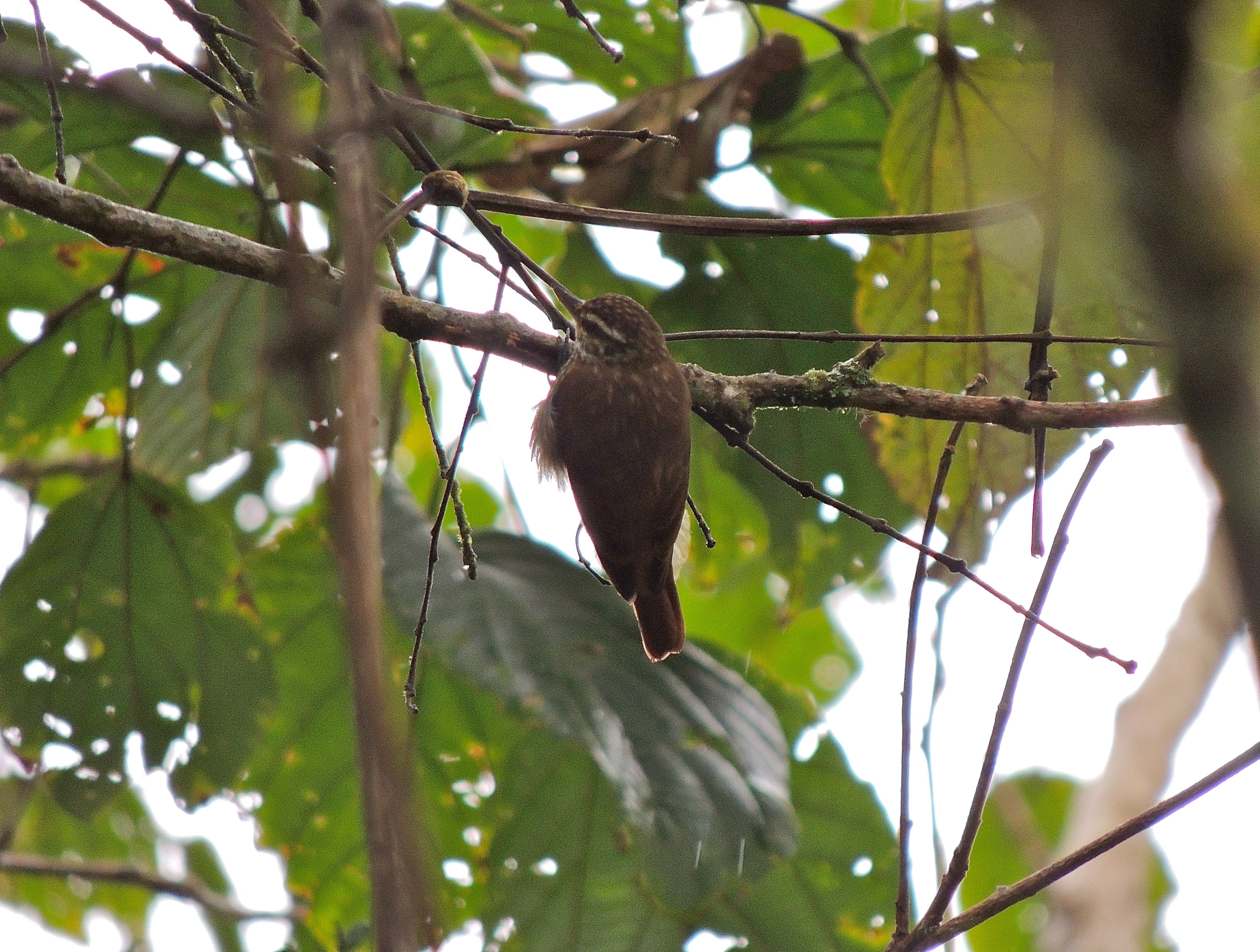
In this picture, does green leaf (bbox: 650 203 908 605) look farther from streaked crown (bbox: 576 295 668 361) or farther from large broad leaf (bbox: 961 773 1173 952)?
large broad leaf (bbox: 961 773 1173 952)

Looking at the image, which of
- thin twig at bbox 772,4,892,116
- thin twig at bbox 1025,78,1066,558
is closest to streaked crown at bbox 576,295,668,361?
thin twig at bbox 772,4,892,116

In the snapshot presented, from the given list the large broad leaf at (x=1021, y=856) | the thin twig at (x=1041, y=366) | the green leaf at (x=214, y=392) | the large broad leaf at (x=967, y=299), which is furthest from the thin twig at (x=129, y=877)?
the large broad leaf at (x=1021, y=856)

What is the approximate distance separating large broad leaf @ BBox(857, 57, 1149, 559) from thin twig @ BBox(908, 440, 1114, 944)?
1466mm

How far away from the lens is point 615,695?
386 cm

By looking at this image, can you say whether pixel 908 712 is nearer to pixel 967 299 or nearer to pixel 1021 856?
pixel 967 299

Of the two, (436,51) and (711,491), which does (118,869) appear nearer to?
(711,491)

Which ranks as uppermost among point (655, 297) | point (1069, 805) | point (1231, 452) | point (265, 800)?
point (655, 297)

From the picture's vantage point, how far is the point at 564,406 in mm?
3719

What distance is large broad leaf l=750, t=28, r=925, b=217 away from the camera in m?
4.57

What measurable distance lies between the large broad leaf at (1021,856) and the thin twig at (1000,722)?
16.8 ft

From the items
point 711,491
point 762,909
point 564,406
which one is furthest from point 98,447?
point 762,909

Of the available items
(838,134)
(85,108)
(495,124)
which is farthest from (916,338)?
(85,108)

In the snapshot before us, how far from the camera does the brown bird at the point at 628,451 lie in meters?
3.60

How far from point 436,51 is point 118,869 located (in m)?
3.26
